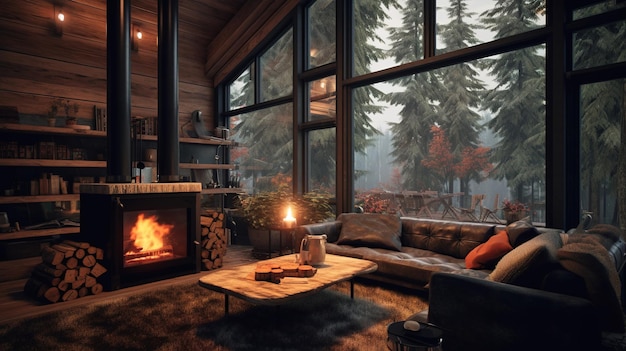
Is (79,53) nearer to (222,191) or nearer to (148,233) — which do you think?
(222,191)

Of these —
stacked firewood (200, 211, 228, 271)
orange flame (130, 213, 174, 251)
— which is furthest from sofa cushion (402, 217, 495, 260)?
orange flame (130, 213, 174, 251)

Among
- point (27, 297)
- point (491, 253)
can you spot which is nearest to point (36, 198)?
point (27, 297)

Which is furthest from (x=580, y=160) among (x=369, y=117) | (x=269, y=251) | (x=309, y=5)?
(x=309, y=5)

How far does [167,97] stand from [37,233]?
2095 millimetres

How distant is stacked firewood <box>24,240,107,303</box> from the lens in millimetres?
3289

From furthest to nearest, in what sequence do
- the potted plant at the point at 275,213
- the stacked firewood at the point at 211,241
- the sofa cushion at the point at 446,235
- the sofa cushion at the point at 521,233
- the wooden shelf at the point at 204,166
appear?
the wooden shelf at the point at 204,166, the potted plant at the point at 275,213, the stacked firewood at the point at 211,241, the sofa cushion at the point at 446,235, the sofa cushion at the point at 521,233

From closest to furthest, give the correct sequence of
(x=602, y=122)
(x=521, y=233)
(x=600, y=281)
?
(x=600, y=281) < (x=521, y=233) < (x=602, y=122)

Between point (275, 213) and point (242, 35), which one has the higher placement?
point (242, 35)

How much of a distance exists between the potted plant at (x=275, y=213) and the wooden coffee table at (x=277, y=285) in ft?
6.09

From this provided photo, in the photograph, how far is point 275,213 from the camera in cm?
495

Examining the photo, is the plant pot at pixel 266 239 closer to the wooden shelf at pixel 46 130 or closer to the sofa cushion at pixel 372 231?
the sofa cushion at pixel 372 231

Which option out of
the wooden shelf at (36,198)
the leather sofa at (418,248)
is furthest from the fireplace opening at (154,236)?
the wooden shelf at (36,198)

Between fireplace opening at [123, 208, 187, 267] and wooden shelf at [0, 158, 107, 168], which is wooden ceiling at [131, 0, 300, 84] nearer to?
wooden shelf at [0, 158, 107, 168]

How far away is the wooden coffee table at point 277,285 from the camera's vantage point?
7.54 ft
